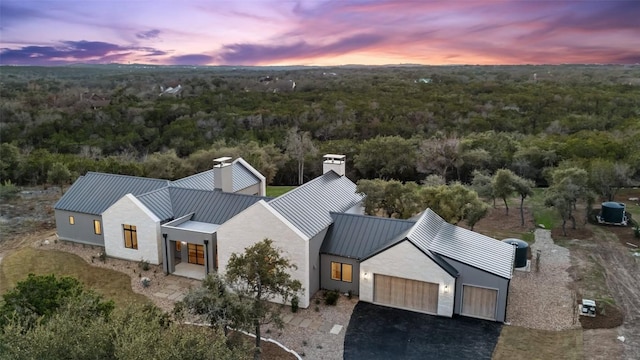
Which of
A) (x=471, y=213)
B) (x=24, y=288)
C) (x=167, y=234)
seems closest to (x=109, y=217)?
(x=167, y=234)

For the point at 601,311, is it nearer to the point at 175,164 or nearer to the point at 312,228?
the point at 312,228

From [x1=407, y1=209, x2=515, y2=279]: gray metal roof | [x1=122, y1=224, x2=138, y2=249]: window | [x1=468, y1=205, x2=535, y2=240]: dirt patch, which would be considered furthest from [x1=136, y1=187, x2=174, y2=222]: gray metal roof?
[x1=468, y1=205, x2=535, y2=240]: dirt patch

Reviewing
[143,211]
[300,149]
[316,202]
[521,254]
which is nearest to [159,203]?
[143,211]

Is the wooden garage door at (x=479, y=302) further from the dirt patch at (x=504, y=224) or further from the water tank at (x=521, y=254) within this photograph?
the dirt patch at (x=504, y=224)

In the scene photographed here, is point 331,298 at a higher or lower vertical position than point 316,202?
lower

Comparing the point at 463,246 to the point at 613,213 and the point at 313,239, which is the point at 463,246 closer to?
the point at 313,239
